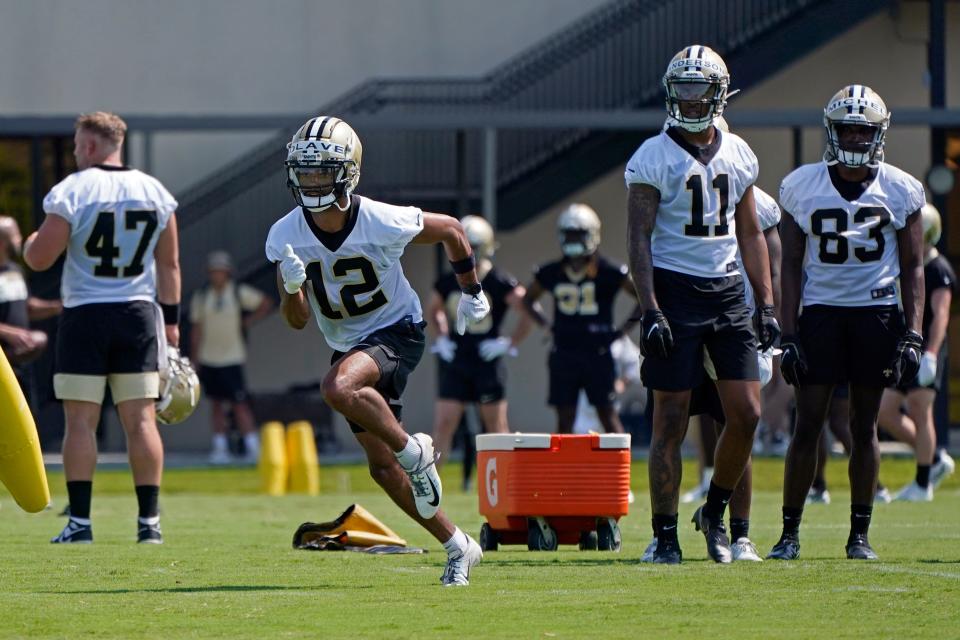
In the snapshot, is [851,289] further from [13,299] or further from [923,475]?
[13,299]

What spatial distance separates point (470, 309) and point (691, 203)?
1079 mm

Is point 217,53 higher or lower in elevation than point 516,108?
higher

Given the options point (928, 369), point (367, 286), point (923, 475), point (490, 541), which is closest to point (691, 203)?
point (367, 286)

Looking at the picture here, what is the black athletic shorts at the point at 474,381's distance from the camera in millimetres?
14109

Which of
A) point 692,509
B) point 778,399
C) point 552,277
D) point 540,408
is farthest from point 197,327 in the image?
point 692,509

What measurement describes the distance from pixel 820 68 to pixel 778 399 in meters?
5.89

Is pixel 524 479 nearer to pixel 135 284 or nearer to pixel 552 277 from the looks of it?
pixel 135 284

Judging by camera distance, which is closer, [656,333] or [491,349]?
[656,333]

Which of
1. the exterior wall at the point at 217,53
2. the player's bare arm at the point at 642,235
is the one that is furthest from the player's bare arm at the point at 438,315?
the exterior wall at the point at 217,53

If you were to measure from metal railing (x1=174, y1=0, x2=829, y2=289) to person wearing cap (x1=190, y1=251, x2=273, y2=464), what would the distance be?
1.20 m

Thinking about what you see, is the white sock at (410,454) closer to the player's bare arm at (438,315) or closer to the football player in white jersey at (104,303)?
the football player in white jersey at (104,303)

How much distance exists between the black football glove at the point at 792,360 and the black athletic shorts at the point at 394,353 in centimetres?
172

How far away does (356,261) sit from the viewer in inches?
281

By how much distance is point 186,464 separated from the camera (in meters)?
19.9
